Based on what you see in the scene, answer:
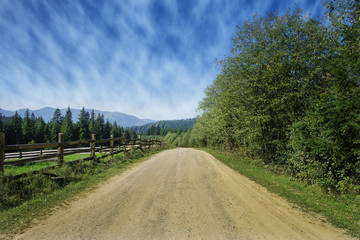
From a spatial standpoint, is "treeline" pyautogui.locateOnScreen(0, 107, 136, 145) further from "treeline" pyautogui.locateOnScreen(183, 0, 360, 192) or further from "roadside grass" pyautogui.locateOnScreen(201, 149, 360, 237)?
"roadside grass" pyautogui.locateOnScreen(201, 149, 360, 237)

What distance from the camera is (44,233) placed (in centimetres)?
320

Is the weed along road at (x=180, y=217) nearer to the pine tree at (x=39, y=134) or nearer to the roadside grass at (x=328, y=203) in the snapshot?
the roadside grass at (x=328, y=203)

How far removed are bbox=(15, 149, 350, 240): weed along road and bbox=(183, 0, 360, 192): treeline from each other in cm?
325

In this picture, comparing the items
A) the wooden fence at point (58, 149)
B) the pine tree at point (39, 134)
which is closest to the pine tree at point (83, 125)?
the pine tree at point (39, 134)

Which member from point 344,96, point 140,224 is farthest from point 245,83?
point 140,224

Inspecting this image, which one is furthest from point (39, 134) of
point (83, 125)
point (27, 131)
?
point (83, 125)

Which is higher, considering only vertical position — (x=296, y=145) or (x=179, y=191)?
(x=296, y=145)

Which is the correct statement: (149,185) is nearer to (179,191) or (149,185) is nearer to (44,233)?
(179,191)

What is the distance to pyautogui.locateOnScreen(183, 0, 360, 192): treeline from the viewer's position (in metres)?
5.92

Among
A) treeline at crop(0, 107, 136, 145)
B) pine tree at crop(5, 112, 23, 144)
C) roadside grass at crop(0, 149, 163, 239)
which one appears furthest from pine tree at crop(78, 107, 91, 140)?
roadside grass at crop(0, 149, 163, 239)

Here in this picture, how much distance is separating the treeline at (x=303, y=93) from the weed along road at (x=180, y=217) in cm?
325

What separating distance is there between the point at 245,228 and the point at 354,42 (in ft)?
29.0

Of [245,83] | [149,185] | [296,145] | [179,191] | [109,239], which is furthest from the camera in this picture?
[245,83]

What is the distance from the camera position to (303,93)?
31.9 feet
